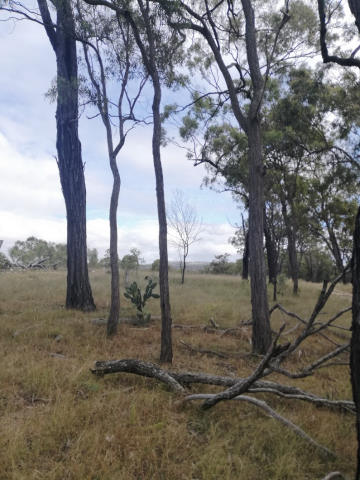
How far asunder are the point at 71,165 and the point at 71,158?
0.80 ft

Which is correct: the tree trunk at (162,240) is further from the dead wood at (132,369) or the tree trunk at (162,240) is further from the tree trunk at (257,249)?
the tree trunk at (257,249)

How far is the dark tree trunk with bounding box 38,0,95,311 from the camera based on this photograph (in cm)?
957

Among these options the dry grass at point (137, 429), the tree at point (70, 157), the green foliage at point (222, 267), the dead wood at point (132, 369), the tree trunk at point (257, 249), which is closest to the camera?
the dry grass at point (137, 429)

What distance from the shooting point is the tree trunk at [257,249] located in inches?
245

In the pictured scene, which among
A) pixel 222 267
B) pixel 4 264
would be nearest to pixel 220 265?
pixel 222 267

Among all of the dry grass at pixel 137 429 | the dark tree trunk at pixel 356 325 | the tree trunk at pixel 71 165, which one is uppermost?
the tree trunk at pixel 71 165

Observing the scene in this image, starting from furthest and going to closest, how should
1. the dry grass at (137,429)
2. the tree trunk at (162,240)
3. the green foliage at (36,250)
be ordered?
1. the green foliage at (36,250)
2. the tree trunk at (162,240)
3. the dry grass at (137,429)

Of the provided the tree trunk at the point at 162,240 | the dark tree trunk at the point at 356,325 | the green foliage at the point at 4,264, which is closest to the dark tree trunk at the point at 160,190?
the tree trunk at the point at 162,240

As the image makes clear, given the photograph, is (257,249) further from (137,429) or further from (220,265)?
(220,265)

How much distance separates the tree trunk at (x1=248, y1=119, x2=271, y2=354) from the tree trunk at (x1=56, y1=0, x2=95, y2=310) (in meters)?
5.51

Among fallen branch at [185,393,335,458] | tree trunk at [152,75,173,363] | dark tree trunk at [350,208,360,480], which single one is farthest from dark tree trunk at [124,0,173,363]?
dark tree trunk at [350,208,360,480]

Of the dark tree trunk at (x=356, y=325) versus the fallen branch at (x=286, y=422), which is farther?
the fallen branch at (x=286, y=422)

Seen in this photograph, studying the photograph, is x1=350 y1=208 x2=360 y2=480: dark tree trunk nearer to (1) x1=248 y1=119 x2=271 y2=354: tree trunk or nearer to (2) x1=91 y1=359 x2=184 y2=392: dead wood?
(2) x1=91 y1=359 x2=184 y2=392: dead wood

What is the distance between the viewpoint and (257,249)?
21.0 ft
